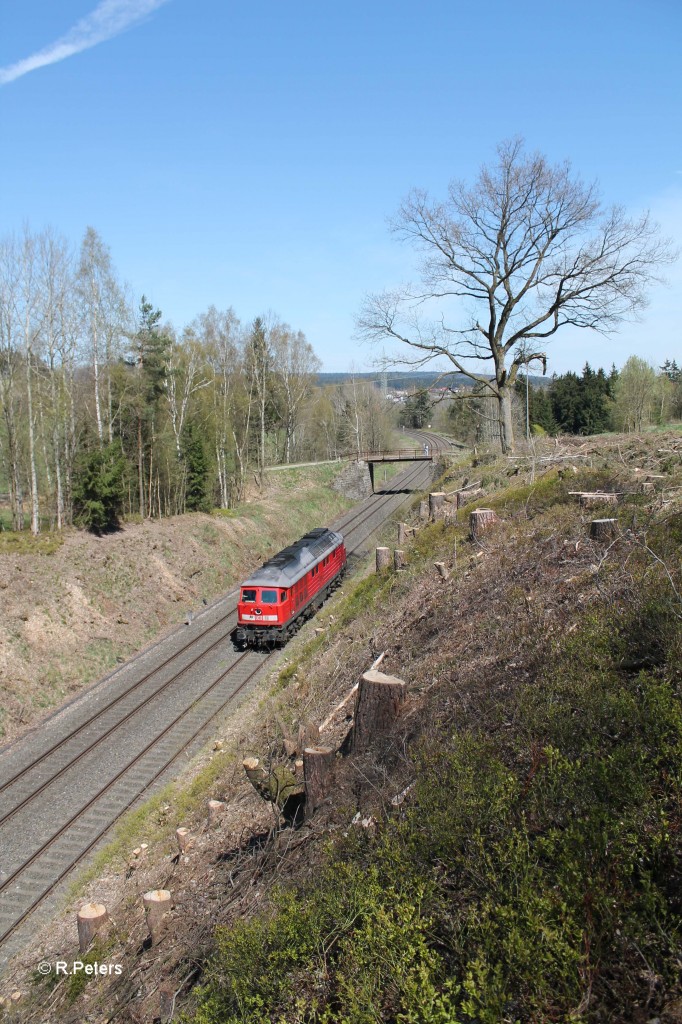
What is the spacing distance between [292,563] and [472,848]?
636 inches

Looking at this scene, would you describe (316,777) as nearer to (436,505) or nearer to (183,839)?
(183,839)

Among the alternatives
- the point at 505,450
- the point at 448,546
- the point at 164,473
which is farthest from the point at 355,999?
the point at 164,473

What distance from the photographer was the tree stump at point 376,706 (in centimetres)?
638

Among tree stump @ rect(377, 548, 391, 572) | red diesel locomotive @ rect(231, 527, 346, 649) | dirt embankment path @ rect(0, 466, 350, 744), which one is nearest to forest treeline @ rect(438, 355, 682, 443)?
dirt embankment path @ rect(0, 466, 350, 744)

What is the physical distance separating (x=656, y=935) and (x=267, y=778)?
4501 millimetres

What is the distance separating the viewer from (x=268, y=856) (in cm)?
585

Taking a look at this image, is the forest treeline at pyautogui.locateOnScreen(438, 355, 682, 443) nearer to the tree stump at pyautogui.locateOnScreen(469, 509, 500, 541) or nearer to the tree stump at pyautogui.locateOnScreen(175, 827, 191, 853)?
the tree stump at pyautogui.locateOnScreen(469, 509, 500, 541)

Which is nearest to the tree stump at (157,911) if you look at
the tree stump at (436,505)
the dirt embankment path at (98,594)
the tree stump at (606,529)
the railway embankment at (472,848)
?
the railway embankment at (472,848)

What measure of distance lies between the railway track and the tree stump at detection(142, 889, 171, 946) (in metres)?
4.65

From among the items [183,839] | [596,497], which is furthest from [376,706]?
[596,497]

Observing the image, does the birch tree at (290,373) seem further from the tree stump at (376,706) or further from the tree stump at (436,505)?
the tree stump at (376,706)

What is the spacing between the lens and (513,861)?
3.83m

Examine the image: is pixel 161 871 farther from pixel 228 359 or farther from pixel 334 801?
pixel 228 359

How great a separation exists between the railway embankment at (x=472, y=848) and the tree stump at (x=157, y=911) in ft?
0.38
